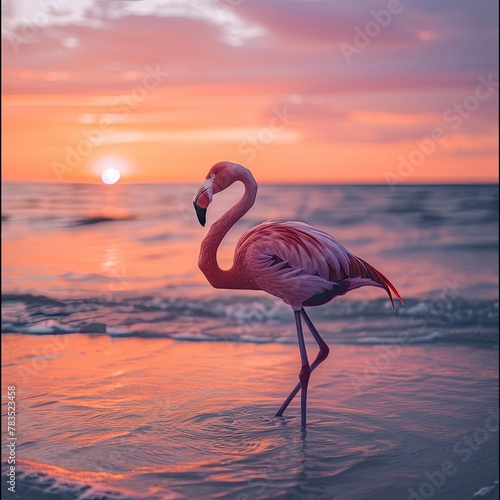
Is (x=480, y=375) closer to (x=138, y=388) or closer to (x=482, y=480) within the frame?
(x=482, y=480)

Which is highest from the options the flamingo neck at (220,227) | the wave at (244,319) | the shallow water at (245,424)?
the flamingo neck at (220,227)

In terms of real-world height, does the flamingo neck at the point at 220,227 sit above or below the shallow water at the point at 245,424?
above

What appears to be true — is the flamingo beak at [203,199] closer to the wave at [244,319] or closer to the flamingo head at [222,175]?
the flamingo head at [222,175]

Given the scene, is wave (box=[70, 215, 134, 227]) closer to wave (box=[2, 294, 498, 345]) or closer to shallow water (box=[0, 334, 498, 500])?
wave (box=[2, 294, 498, 345])

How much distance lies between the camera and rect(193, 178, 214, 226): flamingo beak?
3.65 metres

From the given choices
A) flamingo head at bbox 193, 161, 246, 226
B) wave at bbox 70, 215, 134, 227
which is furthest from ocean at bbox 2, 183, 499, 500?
wave at bbox 70, 215, 134, 227

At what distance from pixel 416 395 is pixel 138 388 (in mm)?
2013

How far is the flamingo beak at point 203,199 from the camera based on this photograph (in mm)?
3654

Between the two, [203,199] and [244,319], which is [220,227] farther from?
[244,319]

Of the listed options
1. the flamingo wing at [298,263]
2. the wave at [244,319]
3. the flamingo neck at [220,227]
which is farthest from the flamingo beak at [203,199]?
the wave at [244,319]

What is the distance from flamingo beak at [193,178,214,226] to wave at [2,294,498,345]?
3333 mm

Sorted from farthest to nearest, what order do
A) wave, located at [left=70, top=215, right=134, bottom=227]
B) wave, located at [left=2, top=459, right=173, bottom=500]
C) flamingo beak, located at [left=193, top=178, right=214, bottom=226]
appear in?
1. wave, located at [left=70, top=215, right=134, bottom=227]
2. flamingo beak, located at [left=193, top=178, right=214, bottom=226]
3. wave, located at [left=2, top=459, right=173, bottom=500]

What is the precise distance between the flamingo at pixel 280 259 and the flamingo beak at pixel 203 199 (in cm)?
5

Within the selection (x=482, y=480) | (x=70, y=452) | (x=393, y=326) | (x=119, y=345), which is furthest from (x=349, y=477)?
(x=393, y=326)
